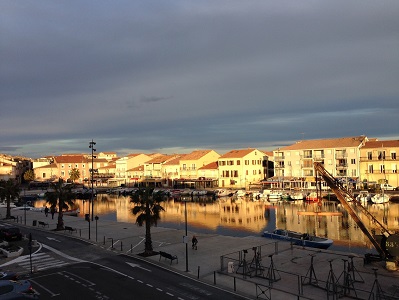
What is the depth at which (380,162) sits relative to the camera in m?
103

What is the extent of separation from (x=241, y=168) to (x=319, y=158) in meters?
27.7

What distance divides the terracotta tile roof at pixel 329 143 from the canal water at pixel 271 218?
23.2 meters

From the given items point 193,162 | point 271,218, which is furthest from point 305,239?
point 193,162

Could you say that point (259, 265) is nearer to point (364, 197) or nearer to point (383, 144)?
point (364, 197)

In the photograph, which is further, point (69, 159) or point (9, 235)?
point (69, 159)

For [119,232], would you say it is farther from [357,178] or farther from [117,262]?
[357,178]

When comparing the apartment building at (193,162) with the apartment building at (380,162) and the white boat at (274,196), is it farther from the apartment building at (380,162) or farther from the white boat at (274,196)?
the apartment building at (380,162)

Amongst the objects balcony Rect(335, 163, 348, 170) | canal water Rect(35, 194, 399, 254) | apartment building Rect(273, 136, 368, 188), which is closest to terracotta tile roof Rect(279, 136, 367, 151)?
apartment building Rect(273, 136, 368, 188)

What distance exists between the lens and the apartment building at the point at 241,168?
132 m

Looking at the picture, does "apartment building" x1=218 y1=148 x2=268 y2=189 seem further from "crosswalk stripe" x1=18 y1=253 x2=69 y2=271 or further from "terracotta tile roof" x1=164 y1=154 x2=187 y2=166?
"crosswalk stripe" x1=18 y1=253 x2=69 y2=271

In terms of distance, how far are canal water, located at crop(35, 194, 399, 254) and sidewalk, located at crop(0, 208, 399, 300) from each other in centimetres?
1138

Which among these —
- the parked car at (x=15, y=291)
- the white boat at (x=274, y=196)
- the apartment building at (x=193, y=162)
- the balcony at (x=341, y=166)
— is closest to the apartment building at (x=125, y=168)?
the apartment building at (x=193, y=162)

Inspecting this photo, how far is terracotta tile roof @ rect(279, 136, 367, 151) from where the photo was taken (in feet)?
360

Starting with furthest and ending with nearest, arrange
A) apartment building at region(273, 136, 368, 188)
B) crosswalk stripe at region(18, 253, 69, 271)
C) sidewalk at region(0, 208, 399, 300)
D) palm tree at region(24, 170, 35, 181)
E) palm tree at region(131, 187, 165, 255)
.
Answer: palm tree at region(24, 170, 35, 181), apartment building at region(273, 136, 368, 188), palm tree at region(131, 187, 165, 255), crosswalk stripe at region(18, 253, 69, 271), sidewalk at region(0, 208, 399, 300)
